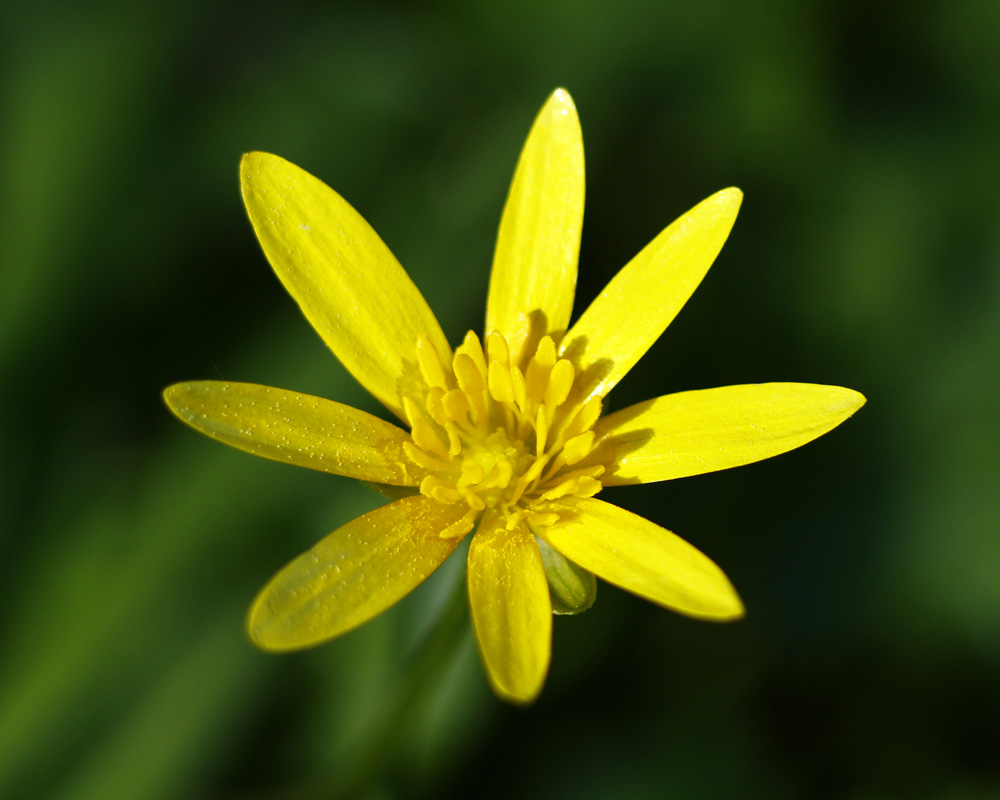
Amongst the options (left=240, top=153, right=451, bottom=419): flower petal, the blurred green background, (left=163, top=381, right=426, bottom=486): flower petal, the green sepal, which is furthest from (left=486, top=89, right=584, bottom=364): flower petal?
the blurred green background

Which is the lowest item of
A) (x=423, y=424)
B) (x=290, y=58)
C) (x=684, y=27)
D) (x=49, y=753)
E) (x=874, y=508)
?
(x=49, y=753)

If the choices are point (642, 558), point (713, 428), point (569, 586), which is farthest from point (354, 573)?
point (713, 428)

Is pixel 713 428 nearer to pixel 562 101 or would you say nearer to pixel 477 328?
pixel 562 101

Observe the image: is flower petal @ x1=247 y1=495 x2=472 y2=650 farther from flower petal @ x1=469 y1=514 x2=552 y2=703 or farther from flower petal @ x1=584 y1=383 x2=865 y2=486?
flower petal @ x1=584 y1=383 x2=865 y2=486

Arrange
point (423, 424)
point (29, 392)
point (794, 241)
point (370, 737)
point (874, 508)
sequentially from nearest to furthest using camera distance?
point (423, 424) → point (370, 737) → point (29, 392) → point (874, 508) → point (794, 241)

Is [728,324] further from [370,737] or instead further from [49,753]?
[49,753]

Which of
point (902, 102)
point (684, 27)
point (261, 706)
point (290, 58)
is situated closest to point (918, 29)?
point (902, 102)
